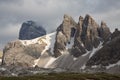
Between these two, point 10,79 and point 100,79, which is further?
point 100,79

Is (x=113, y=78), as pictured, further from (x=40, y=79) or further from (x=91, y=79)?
(x=40, y=79)

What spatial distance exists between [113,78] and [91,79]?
11.5 m

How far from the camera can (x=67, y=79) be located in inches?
6452

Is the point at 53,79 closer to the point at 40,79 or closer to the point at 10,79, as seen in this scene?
the point at 40,79

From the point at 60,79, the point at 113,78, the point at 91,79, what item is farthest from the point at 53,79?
the point at 113,78

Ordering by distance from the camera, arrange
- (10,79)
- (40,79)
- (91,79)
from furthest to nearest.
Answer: (91,79) → (40,79) → (10,79)

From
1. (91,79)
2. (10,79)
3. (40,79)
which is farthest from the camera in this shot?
(91,79)

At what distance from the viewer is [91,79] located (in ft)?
550

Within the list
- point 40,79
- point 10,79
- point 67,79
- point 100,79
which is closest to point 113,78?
point 100,79

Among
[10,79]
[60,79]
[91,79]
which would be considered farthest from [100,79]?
[10,79]

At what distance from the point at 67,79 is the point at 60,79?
451 centimetres

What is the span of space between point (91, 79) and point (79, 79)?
6815mm

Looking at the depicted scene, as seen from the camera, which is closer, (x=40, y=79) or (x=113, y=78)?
(x=40, y=79)

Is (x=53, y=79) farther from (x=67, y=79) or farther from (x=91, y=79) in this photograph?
(x=91, y=79)
